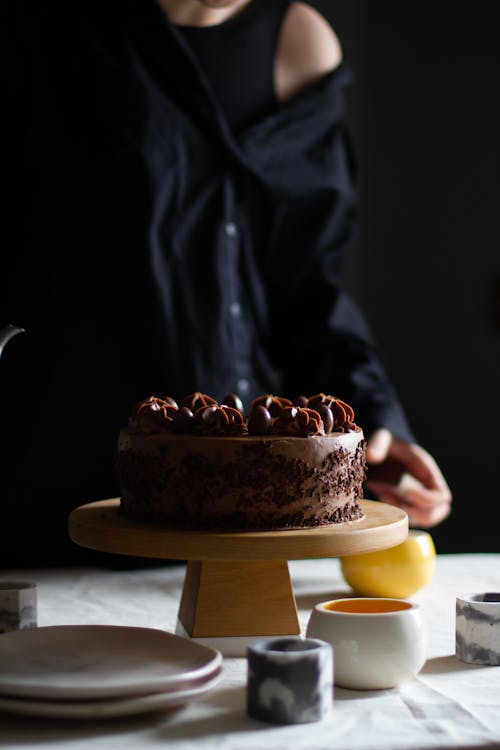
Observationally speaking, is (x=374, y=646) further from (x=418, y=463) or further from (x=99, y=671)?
(x=418, y=463)

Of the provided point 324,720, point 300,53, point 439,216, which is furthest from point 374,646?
point 439,216

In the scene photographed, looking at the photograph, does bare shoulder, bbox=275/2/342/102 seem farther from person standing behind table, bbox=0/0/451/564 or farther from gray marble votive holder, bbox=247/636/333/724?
gray marble votive holder, bbox=247/636/333/724

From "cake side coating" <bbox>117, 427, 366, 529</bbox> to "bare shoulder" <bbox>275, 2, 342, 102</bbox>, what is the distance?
3.47ft

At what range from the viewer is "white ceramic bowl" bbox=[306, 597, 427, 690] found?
3.19ft

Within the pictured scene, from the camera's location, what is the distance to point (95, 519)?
1.18 m

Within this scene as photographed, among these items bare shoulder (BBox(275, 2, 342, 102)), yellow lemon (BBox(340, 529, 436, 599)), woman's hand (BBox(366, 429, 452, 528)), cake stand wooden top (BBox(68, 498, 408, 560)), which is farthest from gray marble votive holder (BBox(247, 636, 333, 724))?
bare shoulder (BBox(275, 2, 342, 102))

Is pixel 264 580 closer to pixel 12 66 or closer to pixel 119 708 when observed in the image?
pixel 119 708

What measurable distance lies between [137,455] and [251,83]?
104 centimetres

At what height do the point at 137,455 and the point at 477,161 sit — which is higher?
the point at 477,161

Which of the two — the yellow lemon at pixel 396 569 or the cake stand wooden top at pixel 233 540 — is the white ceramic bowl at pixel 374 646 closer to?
the cake stand wooden top at pixel 233 540

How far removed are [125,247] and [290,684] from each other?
111 cm

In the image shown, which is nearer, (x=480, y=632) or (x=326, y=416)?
(x=480, y=632)

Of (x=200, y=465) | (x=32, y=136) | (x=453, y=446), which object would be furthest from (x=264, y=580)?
(x=453, y=446)

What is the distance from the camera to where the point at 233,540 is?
105cm
